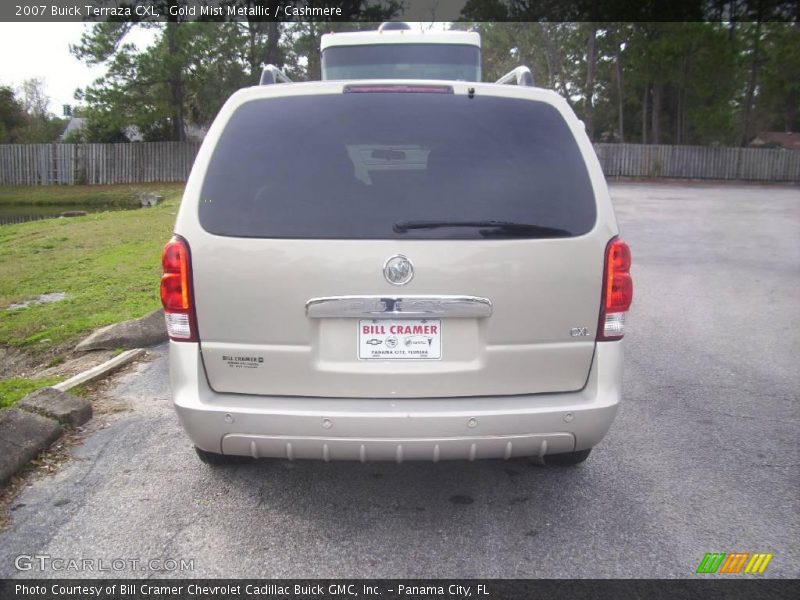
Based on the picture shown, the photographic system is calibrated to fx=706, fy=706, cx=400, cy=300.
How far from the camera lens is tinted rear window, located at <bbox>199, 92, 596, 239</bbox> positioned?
124 inches

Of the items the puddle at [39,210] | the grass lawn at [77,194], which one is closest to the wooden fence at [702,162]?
the grass lawn at [77,194]

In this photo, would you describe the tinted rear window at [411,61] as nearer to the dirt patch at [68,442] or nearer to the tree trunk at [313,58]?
the dirt patch at [68,442]

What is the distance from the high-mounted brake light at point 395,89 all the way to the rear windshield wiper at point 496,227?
683mm

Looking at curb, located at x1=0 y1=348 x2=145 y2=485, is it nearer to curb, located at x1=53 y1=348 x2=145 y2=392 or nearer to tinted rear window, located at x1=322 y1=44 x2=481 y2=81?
curb, located at x1=53 y1=348 x2=145 y2=392

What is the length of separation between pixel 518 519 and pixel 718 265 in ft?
28.7

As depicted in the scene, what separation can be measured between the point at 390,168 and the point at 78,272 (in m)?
8.63

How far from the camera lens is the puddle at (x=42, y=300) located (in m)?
8.46

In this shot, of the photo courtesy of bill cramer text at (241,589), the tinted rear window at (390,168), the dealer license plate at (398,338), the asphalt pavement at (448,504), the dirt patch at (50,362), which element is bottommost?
the photo courtesy of bill cramer text at (241,589)

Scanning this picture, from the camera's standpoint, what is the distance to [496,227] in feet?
10.4

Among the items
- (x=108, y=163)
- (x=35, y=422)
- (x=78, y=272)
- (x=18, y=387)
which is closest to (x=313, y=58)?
(x=108, y=163)

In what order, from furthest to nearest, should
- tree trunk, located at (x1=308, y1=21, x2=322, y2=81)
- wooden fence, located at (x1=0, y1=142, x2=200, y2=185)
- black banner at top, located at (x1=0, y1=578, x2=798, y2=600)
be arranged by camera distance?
wooden fence, located at (x1=0, y1=142, x2=200, y2=185), tree trunk, located at (x1=308, y1=21, x2=322, y2=81), black banner at top, located at (x1=0, y1=578, x2=798, y2=600)

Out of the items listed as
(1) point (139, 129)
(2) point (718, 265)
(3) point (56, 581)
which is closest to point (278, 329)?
(3) point (56, 581)

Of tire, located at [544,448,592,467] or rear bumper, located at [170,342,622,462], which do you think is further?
tire, located at [544,448,592,467]

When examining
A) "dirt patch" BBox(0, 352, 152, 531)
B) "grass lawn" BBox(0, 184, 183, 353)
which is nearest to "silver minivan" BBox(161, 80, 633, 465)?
"dirt patch" BBox(0, 352, 152, 531)
